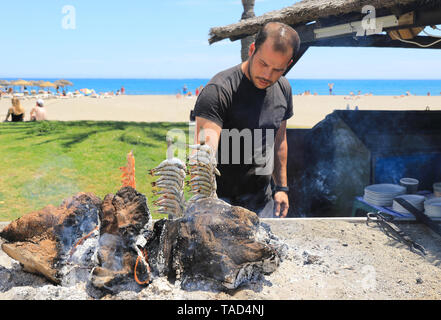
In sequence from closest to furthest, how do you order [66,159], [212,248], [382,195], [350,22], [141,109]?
1. [212,248]
2. [382,195]
3. [350,22]
4. [66,159]
5. [141,109]

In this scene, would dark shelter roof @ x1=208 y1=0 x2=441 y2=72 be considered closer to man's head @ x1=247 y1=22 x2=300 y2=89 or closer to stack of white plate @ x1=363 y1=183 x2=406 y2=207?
stack of white plate @ x1=363 y1=183 x2=406 y2=207

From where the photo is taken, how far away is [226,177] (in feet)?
10.2

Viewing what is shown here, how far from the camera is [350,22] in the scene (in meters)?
4.70

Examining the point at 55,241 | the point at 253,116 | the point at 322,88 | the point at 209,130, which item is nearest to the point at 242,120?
the point at 253,116

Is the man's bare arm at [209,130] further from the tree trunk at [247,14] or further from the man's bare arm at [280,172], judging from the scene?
the tree trunk at [247,14]

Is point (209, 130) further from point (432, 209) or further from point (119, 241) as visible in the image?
point (432, 209)

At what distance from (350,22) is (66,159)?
6795 mm

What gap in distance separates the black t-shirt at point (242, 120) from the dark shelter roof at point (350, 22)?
2215 mm

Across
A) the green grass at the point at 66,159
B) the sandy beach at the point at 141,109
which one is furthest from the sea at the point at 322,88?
the green grass at the point at 66,159

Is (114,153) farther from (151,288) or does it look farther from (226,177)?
(151,288)

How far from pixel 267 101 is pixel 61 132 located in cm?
890

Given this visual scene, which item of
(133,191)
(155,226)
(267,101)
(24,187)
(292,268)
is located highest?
(267,101)

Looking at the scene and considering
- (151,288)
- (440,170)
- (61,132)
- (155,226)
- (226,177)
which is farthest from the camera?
(61,132)

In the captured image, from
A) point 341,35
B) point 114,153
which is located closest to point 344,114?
point 341,35
